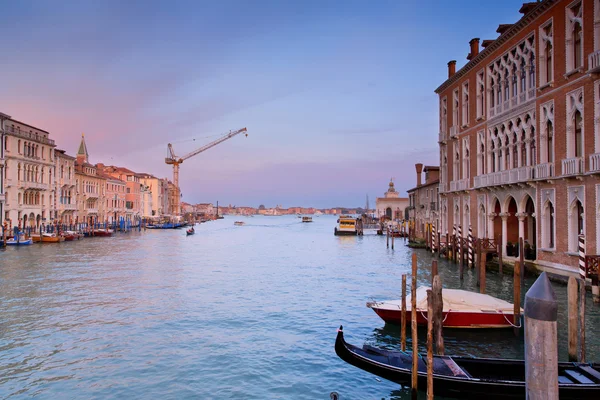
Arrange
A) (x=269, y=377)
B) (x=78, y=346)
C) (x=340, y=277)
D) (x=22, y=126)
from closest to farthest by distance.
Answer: (x=269, y=377)
(x=78, y=346)
(x=340, y=277)
(x=22, y=126)

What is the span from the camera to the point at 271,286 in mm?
19453

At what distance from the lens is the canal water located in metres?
8.41

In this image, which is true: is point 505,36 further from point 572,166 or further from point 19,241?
point 19,241

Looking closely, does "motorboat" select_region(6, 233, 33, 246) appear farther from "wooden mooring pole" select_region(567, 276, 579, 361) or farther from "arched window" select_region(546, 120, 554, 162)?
"wooden mooring pole" select_region(567, 276, 579, 361)

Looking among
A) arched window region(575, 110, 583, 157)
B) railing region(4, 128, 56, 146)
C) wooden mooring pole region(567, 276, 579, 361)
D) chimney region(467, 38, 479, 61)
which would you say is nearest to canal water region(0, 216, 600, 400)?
wooden mooring pole region(567, 276, 579, 361)

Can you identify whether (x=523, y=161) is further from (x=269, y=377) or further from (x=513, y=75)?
(x=269, y=377)

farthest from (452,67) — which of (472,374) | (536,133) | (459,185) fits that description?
(472,374)

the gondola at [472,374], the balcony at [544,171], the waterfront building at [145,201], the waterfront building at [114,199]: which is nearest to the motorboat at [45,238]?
the waterfront building at [114,199]

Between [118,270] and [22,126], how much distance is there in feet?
81.2

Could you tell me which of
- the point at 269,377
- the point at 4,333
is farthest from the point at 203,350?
the point at 4,333

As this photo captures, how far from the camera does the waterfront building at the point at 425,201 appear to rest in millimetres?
34875

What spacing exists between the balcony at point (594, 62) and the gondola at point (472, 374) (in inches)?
410

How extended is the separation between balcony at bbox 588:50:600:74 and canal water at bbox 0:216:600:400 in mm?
7042

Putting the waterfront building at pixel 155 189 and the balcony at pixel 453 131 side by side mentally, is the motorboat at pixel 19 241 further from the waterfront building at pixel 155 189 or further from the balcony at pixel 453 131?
the waterfront building at pixel 155 189
